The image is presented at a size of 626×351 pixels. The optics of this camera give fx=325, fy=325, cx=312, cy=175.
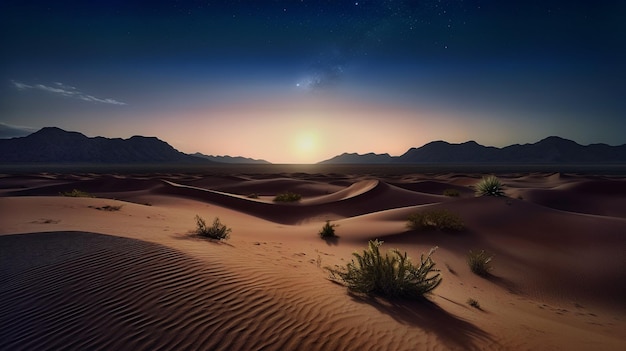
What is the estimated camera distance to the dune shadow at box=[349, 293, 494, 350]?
401cm

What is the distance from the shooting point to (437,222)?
11281 mm

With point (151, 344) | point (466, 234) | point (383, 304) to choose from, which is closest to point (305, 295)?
point (383, 304)

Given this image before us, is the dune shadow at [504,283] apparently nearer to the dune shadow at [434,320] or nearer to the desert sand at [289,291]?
the desert sand at [289,291]

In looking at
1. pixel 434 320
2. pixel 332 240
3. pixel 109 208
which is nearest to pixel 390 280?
pixel 434 320

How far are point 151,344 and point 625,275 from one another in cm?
1049

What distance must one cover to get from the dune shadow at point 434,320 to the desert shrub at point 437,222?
6.34 metres

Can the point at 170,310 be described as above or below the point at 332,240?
above

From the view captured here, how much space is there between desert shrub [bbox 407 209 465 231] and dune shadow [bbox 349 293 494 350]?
6.34 meters

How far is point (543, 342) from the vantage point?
4277 mm

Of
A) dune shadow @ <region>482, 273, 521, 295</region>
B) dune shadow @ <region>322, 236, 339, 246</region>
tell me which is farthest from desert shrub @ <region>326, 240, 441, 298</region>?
dune shadow @ <region>322, 236, 339, 246</region>

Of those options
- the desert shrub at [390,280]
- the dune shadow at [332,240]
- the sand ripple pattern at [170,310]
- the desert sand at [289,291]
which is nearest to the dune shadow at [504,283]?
the desert sand at [289,291]

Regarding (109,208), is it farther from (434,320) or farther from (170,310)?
(434,320)

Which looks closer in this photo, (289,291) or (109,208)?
(289,291)

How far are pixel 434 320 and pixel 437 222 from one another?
7.31 m
